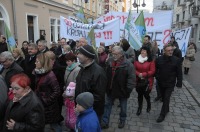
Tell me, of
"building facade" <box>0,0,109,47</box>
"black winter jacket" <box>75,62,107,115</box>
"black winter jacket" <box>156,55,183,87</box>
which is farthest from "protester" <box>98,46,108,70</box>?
"building facade" <box>0,0,109,47</box>

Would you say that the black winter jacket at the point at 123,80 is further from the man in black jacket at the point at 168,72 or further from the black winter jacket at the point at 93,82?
the black winter jacket at the point at 93,82

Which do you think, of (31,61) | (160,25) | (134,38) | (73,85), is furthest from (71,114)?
(160,25)

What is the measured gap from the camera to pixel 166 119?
16.5 ft

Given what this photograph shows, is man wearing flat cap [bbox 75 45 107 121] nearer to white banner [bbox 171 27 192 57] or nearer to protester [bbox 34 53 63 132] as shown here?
protester [bbox 34 53 63 132]

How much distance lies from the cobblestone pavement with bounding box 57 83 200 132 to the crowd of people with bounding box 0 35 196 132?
17cm

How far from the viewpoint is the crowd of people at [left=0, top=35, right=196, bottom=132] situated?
2352 mm

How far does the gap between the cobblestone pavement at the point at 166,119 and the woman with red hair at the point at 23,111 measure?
2.15 meters

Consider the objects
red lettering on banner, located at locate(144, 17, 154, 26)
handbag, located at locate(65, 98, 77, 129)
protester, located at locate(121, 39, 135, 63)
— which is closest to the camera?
handbag, located at locate(65, 98, 77, 129)

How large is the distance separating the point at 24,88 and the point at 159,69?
11.4 feet

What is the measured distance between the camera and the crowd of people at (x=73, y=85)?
235cm

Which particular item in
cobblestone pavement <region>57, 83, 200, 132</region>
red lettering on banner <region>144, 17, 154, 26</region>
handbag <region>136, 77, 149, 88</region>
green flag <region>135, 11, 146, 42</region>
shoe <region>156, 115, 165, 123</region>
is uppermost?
red lettering on banner <region>144, 17, 154, 26</region>

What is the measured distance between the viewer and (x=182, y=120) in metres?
4.99

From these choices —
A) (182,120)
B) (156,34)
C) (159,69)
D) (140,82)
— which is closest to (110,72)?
(140,82)

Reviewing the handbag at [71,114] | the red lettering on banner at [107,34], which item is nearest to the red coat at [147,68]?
the red lettering on banner at [107,34]
